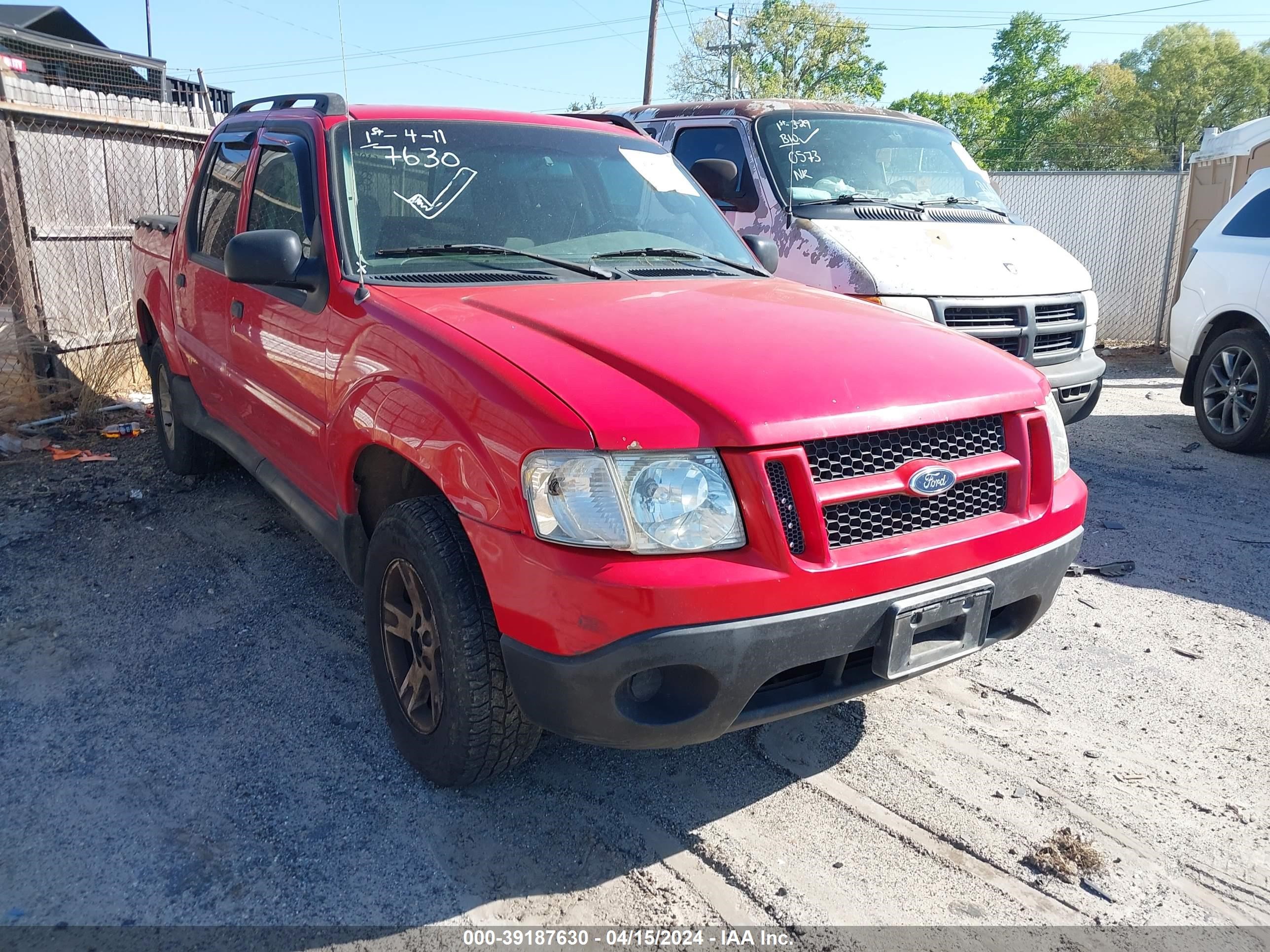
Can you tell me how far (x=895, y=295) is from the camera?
540 cm

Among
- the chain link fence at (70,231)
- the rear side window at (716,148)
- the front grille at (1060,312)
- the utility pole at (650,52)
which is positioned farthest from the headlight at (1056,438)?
the utility pole at (650,52)

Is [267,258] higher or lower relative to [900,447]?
higher

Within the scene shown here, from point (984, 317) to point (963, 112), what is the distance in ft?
212

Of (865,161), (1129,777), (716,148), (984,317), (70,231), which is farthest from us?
(70,231)

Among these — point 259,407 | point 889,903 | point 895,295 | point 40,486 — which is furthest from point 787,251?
point 40,486

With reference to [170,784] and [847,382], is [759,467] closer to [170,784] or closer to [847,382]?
[847,382]

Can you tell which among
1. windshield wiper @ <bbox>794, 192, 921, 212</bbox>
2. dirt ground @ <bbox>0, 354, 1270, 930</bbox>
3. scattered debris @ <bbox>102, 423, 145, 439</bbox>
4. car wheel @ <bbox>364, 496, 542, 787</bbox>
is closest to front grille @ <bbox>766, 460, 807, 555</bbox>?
car wheel @ <bbox>364, 496, 542, 787</bbox>

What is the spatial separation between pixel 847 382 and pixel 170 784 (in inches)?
90.9

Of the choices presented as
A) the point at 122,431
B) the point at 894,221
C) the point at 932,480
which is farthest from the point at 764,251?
the point at 122,431

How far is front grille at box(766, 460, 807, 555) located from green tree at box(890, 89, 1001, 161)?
6611 centimetres

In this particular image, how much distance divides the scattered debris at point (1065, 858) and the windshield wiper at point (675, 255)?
7.30 feet

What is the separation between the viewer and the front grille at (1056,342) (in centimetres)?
589

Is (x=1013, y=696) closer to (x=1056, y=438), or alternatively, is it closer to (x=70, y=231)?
(x=1056, y=438)

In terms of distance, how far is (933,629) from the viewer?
253cm
